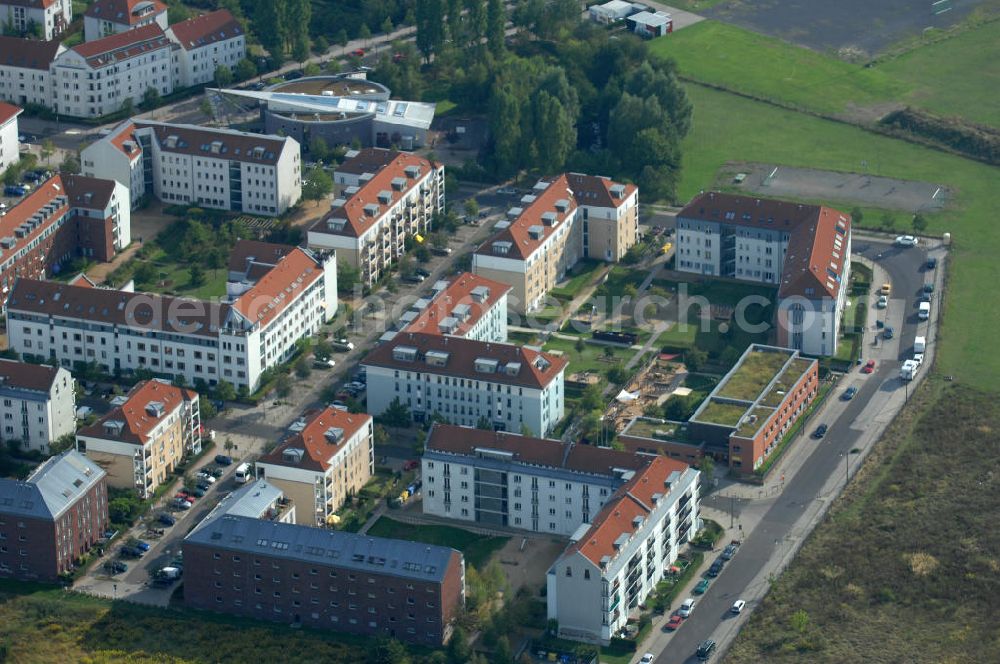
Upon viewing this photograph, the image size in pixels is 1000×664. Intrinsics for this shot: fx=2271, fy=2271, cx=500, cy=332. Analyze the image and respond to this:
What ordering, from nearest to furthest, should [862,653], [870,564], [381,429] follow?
[862,653]
[870,564]
[381,429]

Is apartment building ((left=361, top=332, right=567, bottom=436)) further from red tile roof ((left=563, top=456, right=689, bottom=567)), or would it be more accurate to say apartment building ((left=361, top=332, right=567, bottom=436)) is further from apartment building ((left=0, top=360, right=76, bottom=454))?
apartment building ((left=0, top=360, right=76, bottom=454))

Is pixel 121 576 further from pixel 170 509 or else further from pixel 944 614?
pixel 944 614

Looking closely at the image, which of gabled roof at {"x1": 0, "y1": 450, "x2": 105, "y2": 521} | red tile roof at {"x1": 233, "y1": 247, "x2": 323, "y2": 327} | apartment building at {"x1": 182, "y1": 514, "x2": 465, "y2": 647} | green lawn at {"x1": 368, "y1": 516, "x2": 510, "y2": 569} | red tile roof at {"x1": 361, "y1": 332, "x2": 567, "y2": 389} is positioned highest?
red tile roof at {"x1": 233, "y1": 247, "x2": 323, "y2": 327}

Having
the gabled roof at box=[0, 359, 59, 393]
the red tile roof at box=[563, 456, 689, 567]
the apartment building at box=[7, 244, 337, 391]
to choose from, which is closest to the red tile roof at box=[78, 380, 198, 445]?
the gabled roof at box=[0, 359, 59, 393]

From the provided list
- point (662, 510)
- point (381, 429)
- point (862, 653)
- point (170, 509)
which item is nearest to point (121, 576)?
point (170, 509)

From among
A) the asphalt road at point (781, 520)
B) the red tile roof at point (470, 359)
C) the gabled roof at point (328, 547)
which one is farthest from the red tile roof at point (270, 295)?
the asphalt road at point (781, 520)

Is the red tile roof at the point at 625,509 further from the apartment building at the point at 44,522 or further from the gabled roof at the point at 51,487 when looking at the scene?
the gabled roof at the point at 51,487
